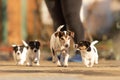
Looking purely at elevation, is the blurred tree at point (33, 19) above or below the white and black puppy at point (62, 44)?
above

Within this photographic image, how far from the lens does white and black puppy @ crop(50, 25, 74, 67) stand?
378 inches

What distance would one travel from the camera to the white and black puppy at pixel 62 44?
378 inches

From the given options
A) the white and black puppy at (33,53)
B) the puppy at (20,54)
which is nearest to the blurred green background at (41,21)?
the puppy at (20,54)

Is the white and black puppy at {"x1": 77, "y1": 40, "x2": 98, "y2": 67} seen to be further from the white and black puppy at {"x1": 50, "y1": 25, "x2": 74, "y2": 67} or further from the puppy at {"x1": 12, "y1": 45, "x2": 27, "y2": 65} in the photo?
the puppy at {"x1": 12, "y1": 45, "x2": 27, "y2": 65}

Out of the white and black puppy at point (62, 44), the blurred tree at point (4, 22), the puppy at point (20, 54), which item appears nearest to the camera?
the white and black puppy at point (62, 44)

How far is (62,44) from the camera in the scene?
968 cm

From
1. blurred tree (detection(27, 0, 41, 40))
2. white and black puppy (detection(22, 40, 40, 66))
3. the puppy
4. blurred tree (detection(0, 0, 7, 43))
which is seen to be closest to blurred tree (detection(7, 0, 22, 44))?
blurred tree (detection(0, 0, 7, 43))

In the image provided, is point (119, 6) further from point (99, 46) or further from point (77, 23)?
point (77, 23)

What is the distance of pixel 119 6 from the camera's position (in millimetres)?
17625

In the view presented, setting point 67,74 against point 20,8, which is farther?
point 20,8

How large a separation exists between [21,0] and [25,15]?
431mm

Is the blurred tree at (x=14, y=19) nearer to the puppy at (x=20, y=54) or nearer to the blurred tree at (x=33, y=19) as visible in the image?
the blurred tree at (x=33, y=19)

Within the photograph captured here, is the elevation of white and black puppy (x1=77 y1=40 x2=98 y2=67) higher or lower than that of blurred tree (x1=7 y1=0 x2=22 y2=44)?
lower

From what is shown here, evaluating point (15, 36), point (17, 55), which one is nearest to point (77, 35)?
point (17, 55)
